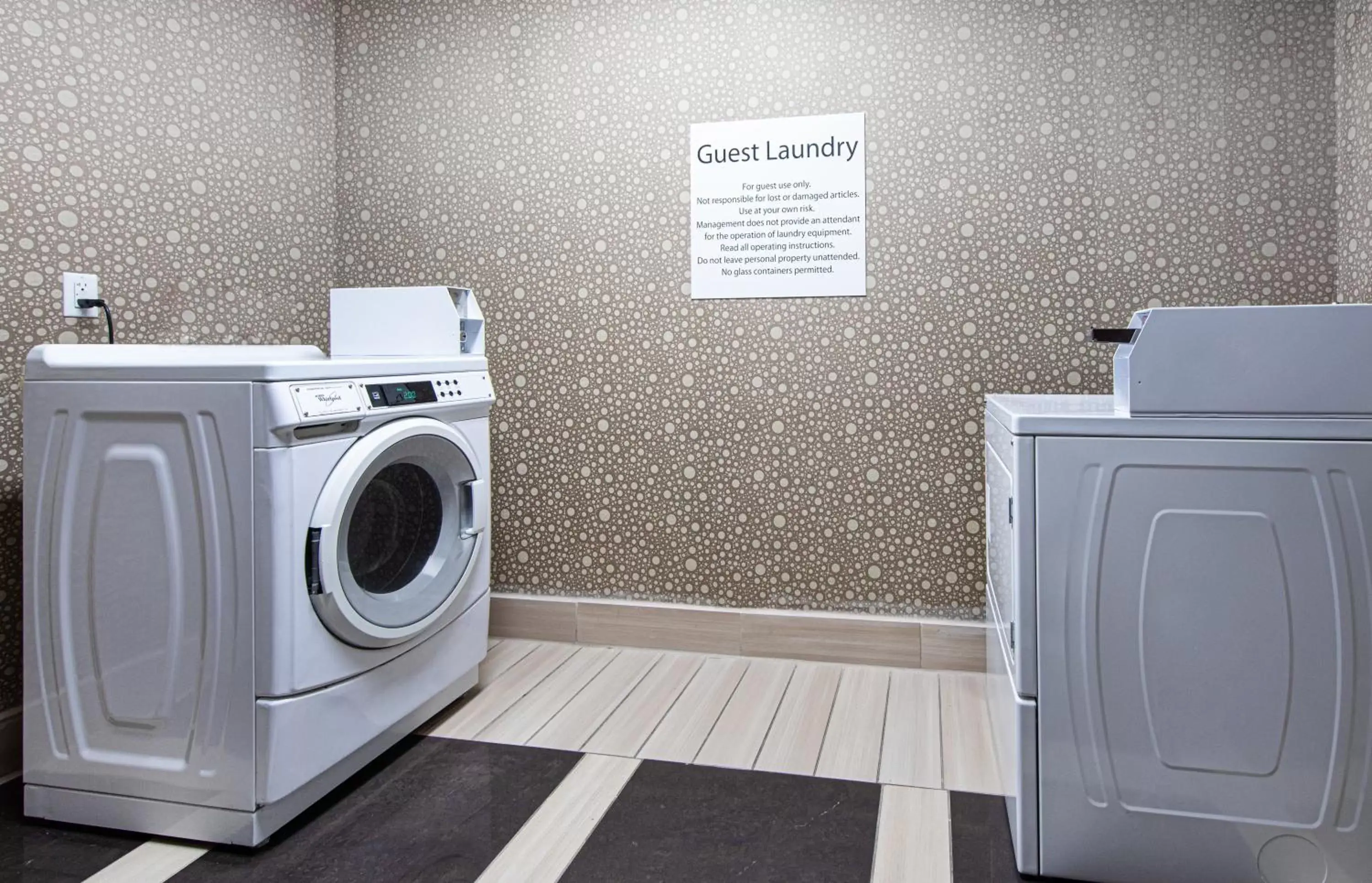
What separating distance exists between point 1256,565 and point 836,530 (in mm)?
1313

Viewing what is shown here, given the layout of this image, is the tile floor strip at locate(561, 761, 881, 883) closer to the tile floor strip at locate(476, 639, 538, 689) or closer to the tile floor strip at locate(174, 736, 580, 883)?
the tile floor strip at locate(174, 736, 580, 883)

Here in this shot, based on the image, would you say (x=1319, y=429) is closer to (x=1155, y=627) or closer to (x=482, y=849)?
(x=1155, y=627)

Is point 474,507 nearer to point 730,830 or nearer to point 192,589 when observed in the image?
point 192,589

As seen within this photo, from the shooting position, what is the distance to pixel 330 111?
2969 millimetres

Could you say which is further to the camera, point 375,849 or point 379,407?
point 379,407

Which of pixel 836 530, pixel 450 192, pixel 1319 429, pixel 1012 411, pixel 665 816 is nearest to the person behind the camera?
pixel 1319 429

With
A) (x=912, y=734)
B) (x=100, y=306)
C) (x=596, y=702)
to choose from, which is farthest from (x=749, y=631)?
(x=100, y=306)

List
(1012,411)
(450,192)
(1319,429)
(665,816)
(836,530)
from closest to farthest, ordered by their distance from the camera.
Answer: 1. (1319,429)
2. (1012,411)
3. (665,816)
4. (836,530)
5. (450,192)

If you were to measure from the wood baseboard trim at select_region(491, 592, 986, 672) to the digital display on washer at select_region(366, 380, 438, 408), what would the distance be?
3.45 ft

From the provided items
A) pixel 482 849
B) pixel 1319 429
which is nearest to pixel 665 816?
pixel 482 849

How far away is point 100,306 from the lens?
2.08 metres

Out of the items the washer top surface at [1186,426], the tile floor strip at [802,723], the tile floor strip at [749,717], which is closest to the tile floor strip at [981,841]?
the tile floor strip at [802,723]

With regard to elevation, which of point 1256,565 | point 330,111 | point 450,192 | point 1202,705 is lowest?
point 1202,705

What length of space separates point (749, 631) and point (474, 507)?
0.99 metres
